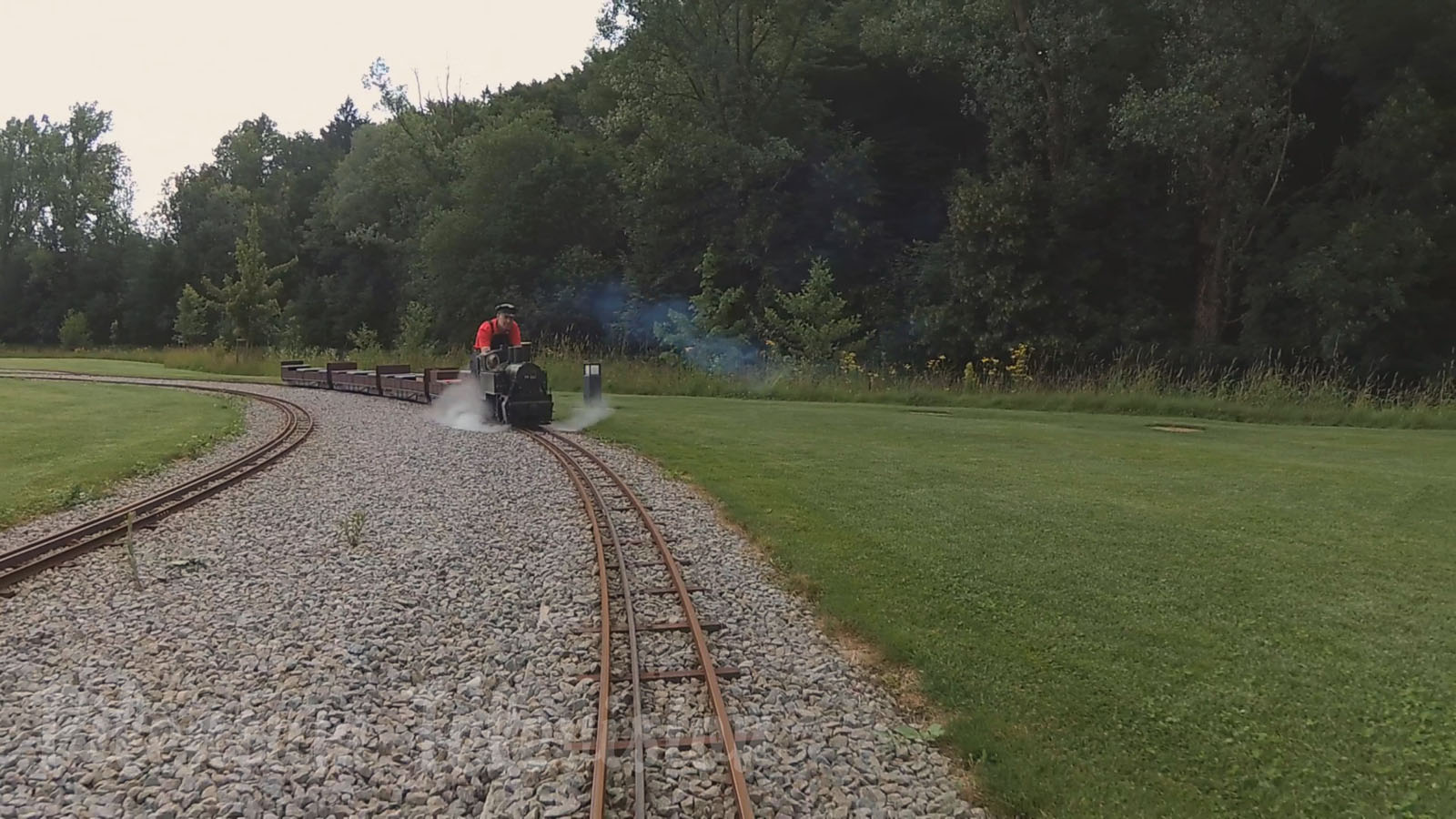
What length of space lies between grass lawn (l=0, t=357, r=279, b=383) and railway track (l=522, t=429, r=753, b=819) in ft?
80.0

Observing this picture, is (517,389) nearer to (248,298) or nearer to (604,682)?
(604,682)

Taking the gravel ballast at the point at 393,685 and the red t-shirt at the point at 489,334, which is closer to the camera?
the gravel ballast at the point at 393,685

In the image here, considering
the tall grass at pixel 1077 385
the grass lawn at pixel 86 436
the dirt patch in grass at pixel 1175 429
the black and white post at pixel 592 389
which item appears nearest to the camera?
the grass lawn at pixel 86 436

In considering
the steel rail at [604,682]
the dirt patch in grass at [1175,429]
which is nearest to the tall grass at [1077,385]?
the dirt patch in grass at [1175,429]

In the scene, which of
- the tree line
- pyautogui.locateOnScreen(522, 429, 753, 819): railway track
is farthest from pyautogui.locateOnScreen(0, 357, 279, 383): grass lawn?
pyautogui.locateOnScreen(522, 429, 753, 819): railway track

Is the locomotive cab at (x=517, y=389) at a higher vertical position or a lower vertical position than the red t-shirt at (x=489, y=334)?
lower

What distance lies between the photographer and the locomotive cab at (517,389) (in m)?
15.4

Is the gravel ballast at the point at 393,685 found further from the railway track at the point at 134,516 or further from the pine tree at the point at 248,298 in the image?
the pine tree at the point at 248,298

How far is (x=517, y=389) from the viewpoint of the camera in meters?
15.3

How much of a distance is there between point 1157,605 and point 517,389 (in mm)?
11326

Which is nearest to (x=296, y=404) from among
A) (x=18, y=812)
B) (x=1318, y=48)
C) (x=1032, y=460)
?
(x=1032, y=460)

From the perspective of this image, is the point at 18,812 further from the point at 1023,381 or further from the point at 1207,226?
the point at 1207,226

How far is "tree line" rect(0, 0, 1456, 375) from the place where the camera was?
22.9 m

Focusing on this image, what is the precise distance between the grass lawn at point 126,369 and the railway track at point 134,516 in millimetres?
17174
